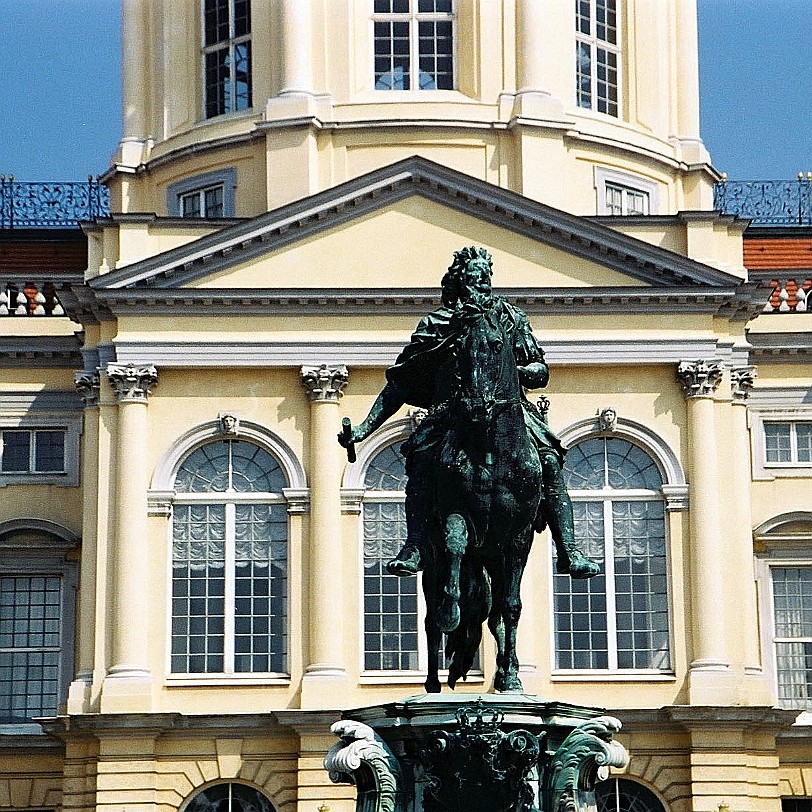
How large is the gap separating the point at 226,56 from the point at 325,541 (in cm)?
1305

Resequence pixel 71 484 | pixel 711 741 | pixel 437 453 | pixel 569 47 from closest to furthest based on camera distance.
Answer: pixel 437 453 → pixel 711 741 → pixel 71 484 → pixel 569 47

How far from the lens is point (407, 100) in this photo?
156 ft

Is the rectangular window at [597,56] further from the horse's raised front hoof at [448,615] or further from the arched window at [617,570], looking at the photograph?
the horse's raised front hoof at [448,615]

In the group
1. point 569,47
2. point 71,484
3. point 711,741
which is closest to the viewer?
point 711,741

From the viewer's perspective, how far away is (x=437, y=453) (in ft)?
52.7

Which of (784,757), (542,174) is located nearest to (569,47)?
(542,174)

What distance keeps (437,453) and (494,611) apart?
3.78ft

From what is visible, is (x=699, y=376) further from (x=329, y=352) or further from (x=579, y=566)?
(x=579, y=566)

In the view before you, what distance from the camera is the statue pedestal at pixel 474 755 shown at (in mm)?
14938

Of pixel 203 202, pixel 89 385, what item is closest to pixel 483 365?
pixel 89 385

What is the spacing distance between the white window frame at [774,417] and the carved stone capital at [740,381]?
2034mm

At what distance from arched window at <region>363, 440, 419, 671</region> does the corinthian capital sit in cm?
426

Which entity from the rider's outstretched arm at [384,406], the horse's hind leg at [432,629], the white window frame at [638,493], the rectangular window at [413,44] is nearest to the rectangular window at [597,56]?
the rectangular window at [413,44]

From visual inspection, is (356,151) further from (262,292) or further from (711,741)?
(711,741)
